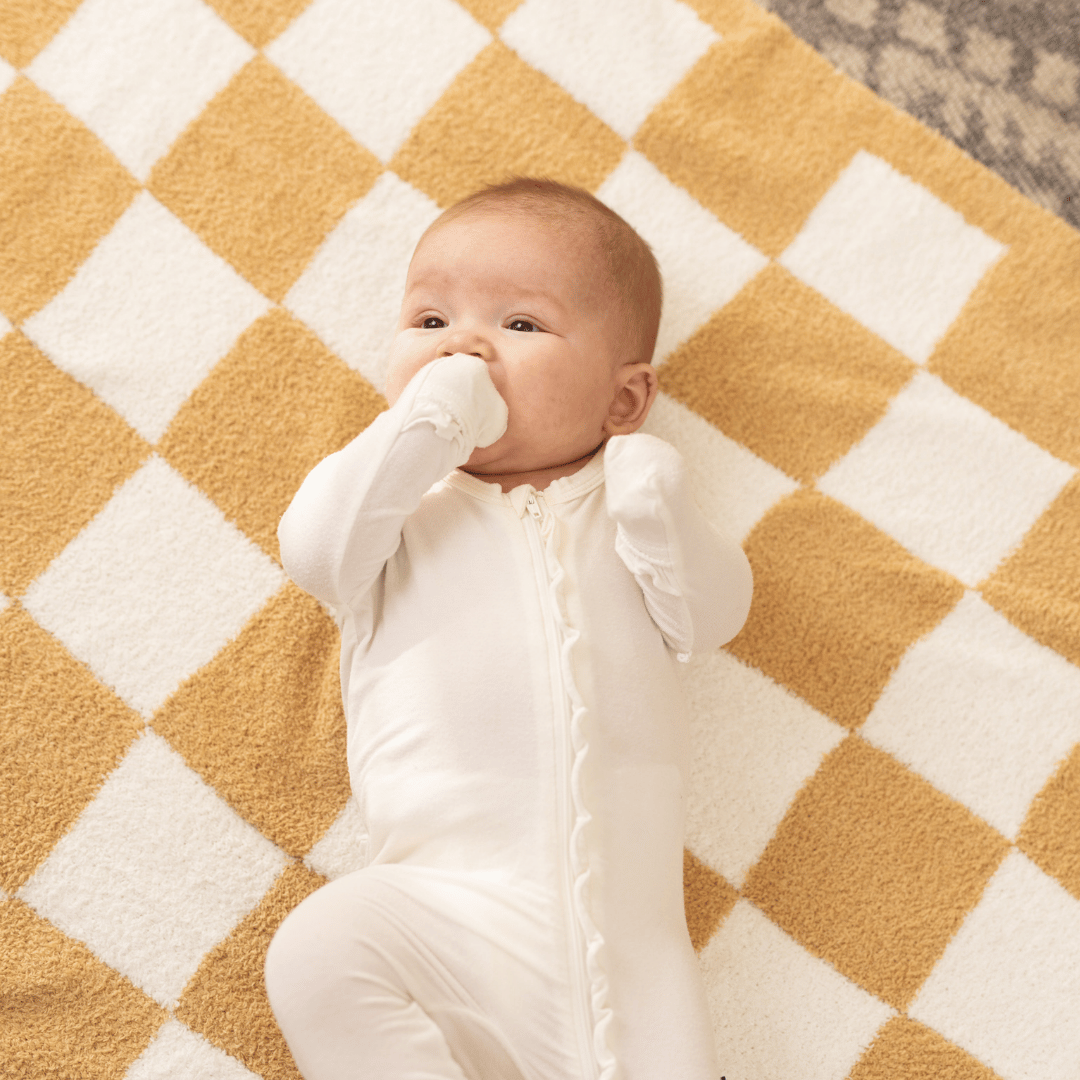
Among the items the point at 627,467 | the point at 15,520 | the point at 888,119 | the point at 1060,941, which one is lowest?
the point at 15,520

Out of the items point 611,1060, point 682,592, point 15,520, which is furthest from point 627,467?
point 15,520

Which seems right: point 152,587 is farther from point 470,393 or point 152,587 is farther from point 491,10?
point 491,10

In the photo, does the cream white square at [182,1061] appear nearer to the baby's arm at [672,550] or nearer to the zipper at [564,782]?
the zipper at [564,782]

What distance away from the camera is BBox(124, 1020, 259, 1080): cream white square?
1.04 metres

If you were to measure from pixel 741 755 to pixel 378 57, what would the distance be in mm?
1057

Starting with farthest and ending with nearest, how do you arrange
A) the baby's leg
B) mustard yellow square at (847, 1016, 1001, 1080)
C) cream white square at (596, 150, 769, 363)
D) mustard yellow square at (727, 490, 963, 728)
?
cream white square at (596, 150, 769, 363), mustard yellow square at (727, 490, 963, 728), mustard yellow square at (847, 1016, 1001, 1080), the baby's leg

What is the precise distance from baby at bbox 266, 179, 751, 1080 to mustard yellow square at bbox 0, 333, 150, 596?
0.33 metres

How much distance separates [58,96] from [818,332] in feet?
3.51

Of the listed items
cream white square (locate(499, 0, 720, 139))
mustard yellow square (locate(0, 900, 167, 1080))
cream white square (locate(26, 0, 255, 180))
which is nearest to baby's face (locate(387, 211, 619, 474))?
cream white square (locate(499, 0, 720, 139))

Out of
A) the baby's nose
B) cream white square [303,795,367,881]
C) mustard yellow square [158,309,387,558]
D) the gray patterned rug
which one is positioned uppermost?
the gray patterned rug

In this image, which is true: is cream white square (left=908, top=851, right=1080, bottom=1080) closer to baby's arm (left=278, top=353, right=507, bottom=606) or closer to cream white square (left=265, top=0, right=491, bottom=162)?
baby's arm (left=278, top=353, right=507, bottom=606)

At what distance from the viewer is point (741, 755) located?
120 cm

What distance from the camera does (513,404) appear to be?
106cm

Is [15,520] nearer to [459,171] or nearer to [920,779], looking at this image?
[459,171]
